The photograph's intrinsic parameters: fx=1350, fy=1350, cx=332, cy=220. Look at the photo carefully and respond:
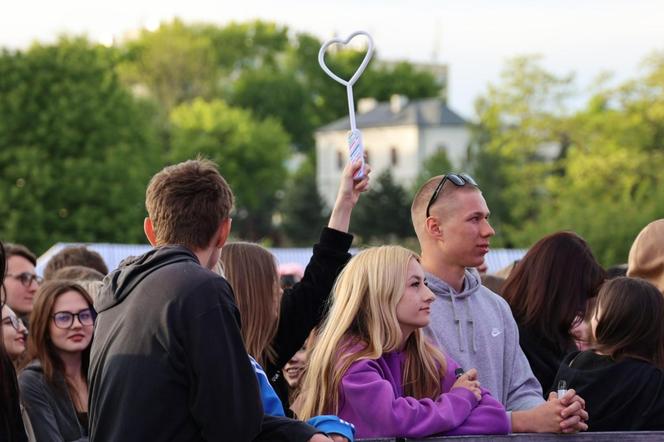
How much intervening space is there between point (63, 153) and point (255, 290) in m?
47.0

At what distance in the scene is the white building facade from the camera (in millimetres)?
97312

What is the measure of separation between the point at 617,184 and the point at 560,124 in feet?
15.6

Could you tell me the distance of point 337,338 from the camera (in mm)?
4832

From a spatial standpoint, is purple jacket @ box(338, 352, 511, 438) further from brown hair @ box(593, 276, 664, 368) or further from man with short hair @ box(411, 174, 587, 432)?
brown hair @ box(593, 276, 664, 368)

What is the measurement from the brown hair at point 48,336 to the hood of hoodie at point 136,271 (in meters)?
2.44

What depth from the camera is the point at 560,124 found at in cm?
6238

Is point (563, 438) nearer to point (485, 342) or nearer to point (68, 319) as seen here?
point (485, 342)

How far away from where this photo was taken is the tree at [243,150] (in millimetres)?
83062

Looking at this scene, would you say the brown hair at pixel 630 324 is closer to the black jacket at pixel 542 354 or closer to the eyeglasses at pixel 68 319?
the black jacket at pixel 542 354

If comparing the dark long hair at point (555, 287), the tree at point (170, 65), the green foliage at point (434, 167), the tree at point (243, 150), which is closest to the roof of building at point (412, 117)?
the tree at point (243, 150)

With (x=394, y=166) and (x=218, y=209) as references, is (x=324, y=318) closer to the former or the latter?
(x=218, y=209)

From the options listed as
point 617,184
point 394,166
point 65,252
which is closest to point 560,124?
point 617,184

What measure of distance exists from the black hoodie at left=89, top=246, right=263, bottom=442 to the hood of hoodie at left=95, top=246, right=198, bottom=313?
0.02m

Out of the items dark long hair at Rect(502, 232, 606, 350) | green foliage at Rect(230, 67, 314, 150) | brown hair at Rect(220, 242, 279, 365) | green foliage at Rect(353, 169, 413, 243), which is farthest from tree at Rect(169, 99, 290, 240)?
brown hair at Rect(220, 242, 279, 365)
